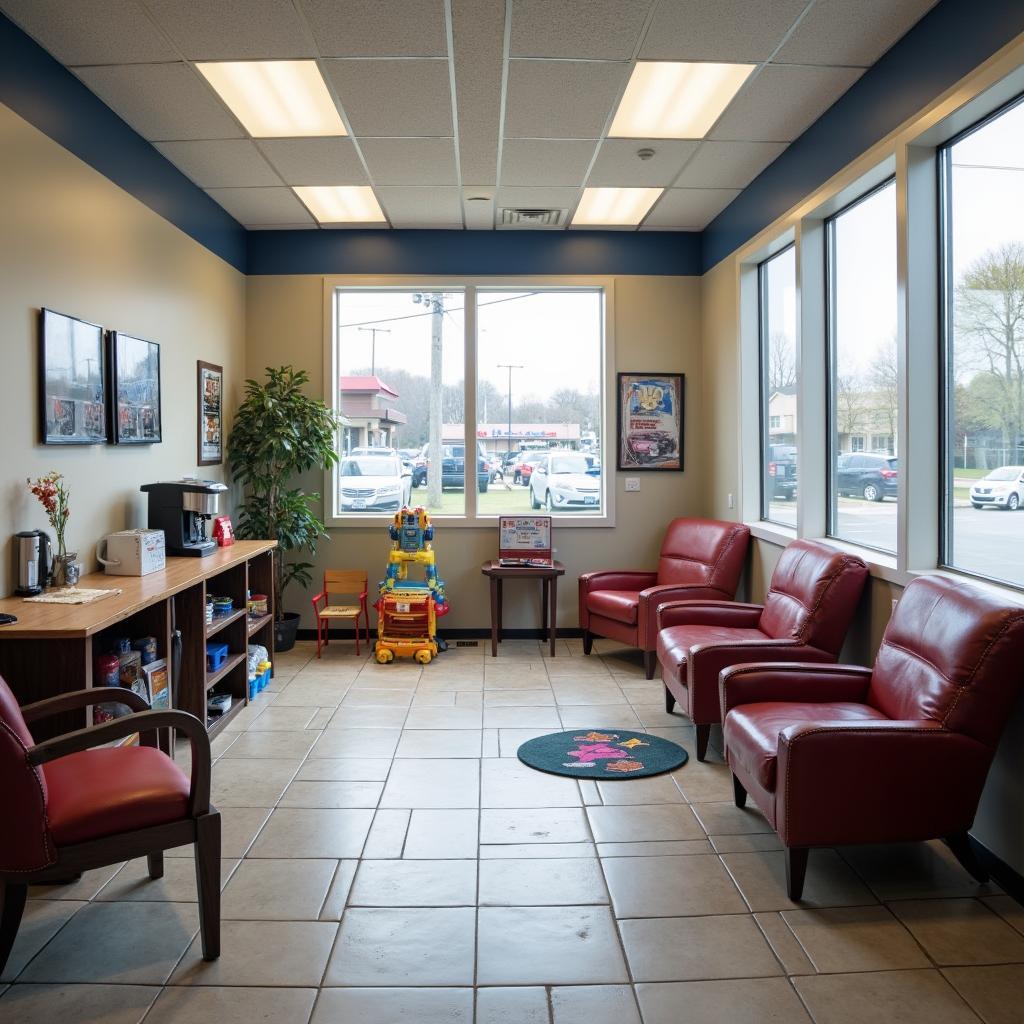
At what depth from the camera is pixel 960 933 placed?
8.41ft

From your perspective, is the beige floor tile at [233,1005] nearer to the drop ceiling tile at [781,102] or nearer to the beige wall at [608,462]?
the drop ceiling tile at [781,102]

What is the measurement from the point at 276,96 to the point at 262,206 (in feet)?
6.24

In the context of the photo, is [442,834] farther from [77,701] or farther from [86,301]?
[86,301]

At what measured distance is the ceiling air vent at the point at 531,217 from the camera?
244 inches

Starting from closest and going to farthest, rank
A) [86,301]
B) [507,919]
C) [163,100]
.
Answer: [507,919]
[86,301]
[163,100]

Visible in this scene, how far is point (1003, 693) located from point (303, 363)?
535 centimetres

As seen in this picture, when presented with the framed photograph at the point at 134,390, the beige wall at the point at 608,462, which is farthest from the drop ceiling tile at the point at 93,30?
the beige wall at the point at 608,462

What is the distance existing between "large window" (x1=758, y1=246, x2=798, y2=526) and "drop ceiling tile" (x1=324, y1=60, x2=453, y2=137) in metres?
2.10

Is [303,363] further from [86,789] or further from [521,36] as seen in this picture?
[86,789]

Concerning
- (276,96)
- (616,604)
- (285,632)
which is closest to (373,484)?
(285,632)

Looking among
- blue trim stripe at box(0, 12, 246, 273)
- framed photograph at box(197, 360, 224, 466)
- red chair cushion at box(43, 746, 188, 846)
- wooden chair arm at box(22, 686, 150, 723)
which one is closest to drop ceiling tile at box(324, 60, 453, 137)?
blue trim stripe at box(0, 12, 246, 273)

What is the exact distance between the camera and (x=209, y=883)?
7.98ft

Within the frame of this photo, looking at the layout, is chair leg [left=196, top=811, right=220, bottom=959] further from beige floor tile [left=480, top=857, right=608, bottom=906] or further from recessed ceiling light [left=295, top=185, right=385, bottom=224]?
recessed ceiling light [left=295, top=185, right=385, bottom=224]

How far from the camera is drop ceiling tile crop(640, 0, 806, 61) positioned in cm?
338
